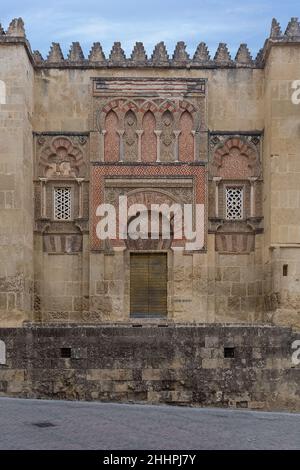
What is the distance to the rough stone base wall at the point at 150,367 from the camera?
40.9 feet

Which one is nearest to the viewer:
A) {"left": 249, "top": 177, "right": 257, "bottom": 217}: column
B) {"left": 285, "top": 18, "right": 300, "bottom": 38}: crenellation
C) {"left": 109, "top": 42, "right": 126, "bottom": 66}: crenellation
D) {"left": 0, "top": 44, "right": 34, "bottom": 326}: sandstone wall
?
{"left": 0, "top": 44, "right": 34, "bottom": 326}: sandstone wall

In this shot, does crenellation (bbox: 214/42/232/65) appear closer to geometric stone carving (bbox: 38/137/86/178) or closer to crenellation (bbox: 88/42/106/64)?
crenellation (bbox: 88/42/106/64)

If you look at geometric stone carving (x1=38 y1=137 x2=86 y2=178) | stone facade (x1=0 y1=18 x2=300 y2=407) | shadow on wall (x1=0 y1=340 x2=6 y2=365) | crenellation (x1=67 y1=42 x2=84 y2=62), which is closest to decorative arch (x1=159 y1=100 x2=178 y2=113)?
stone facade (x1=0 y1=18 x2=300 y2=407)

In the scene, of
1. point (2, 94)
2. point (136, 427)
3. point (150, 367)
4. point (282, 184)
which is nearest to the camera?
point (136, 427)

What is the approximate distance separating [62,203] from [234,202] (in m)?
3.65

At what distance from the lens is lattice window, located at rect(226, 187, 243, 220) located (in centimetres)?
1616

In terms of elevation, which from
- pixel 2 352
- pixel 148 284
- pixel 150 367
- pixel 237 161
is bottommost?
pixel 150 367

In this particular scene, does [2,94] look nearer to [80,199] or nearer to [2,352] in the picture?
[80,199]

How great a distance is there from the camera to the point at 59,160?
16.2 metres

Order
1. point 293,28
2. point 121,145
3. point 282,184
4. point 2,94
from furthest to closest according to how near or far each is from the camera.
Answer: point 121,145 < point 293,28 < point 282,184 < point 2,94

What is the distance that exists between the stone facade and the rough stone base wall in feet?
9.33

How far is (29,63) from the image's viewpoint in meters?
15.7

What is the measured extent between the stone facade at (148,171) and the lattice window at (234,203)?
0.02 meters

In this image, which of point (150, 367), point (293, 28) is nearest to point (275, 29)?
point (293, 28)
